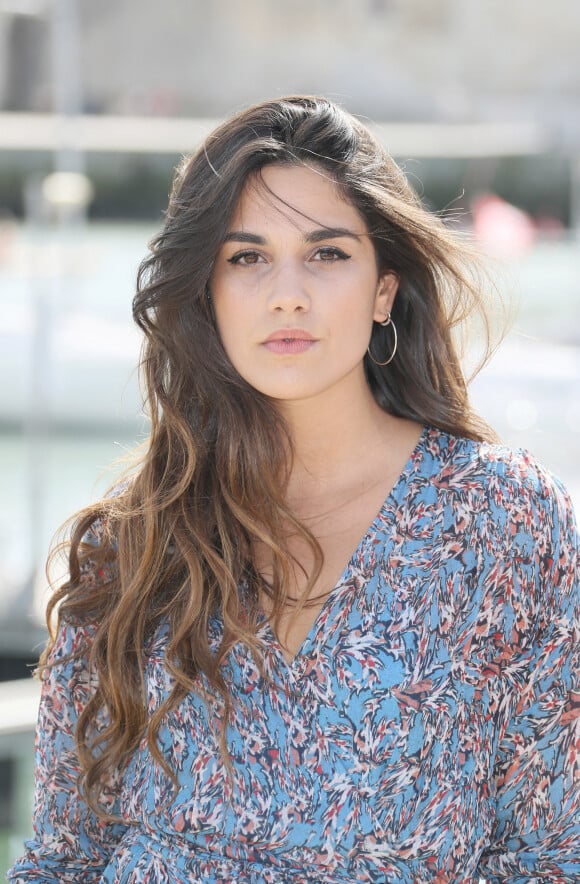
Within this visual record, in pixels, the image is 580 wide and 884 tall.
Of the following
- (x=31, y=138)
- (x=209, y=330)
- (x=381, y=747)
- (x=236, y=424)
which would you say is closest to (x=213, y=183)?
(x=209, y=330)

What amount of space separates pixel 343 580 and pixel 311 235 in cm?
45

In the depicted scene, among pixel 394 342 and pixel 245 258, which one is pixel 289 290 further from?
pixel 394 342

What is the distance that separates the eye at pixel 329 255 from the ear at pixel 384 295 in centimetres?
11

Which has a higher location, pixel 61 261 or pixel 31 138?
pixel 31 138

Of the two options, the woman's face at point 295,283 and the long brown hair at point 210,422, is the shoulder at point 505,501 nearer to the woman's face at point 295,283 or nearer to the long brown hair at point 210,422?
the long brown hair at point 210,422

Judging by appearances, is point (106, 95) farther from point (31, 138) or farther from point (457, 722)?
point (457, 722)

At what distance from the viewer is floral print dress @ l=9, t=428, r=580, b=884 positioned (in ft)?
4.88

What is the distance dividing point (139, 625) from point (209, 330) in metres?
0.42

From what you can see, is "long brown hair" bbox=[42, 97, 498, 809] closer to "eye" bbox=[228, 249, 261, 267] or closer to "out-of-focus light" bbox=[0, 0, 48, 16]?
"eye" bbox=[228, 249, 261, 267]

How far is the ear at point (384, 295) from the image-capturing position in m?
1.74

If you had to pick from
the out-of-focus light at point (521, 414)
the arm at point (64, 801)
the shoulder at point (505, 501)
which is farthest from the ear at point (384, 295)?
the out-of-focus light at point (521, 414)

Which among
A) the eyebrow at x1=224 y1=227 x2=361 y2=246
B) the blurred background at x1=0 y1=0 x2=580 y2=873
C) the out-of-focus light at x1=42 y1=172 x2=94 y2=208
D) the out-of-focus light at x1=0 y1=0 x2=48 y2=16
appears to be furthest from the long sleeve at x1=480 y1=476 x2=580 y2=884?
the out-of-focus light at x1=0 y1=0 x2=48 y2=16

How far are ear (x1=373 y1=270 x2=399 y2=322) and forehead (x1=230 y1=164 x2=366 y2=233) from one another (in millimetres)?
132

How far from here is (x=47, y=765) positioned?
1689 millimetres
